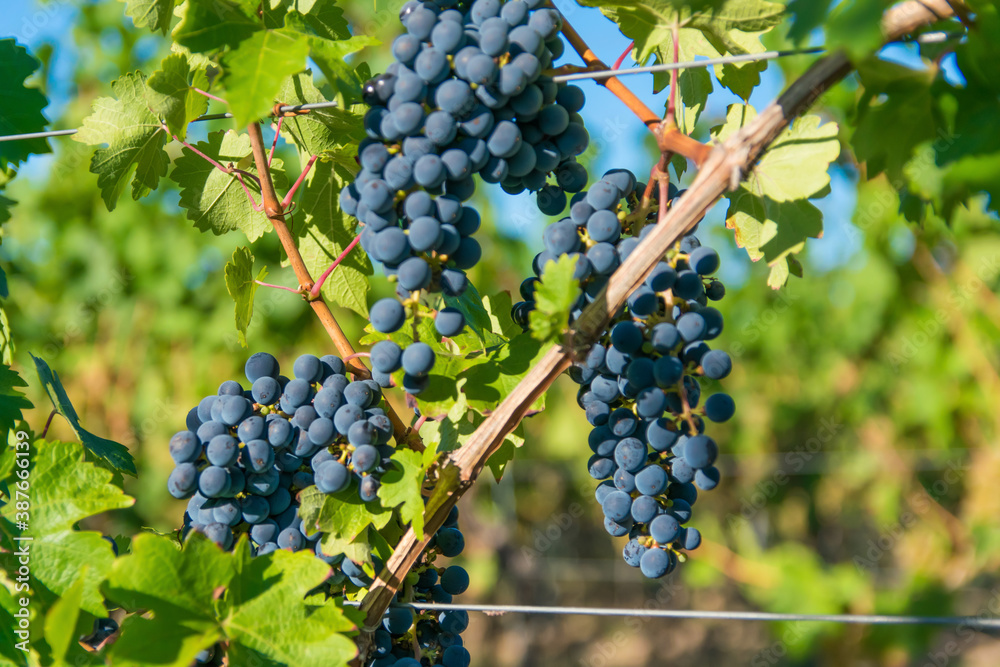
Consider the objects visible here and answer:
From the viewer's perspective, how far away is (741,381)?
5.88m

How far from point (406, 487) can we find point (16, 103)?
1.07 metres

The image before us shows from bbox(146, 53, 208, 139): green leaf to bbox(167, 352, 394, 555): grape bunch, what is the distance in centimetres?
40

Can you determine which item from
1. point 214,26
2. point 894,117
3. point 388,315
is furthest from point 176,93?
point 894,117

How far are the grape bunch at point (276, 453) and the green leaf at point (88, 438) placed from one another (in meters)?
0.23

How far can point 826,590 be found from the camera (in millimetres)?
4500

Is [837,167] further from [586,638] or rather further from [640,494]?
[586,638]

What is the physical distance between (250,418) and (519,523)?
5.70 metres

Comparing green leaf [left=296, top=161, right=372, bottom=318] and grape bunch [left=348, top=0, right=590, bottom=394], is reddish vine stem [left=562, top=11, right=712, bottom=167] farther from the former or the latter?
green leaf [left=296, top=161, right=372, bottom=318]

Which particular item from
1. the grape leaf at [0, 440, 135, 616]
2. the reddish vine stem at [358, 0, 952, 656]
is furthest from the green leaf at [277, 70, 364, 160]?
the grape leaf at [0, 440, 135, 616]

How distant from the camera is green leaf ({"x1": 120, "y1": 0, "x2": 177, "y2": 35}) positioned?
1091mm

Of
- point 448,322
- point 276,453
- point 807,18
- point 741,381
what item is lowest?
point 741,381

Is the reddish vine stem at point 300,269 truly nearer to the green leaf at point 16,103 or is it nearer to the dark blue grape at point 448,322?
the dark blue grape at point 448,322

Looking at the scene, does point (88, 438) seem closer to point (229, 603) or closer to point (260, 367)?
point (260, 367)

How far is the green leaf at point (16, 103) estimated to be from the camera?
1.36 m
